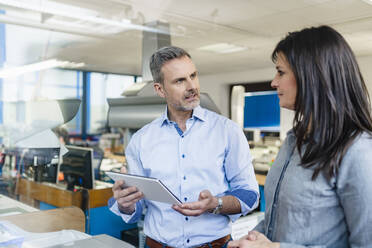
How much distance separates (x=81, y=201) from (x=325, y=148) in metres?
2.26

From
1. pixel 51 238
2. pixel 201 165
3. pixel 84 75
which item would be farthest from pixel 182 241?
pixel 84 75

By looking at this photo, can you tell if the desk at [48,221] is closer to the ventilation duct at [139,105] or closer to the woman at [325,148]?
the woman at [325,148]

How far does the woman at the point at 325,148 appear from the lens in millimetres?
919

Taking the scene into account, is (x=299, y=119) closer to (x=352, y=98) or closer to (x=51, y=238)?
(x=352, y=98)

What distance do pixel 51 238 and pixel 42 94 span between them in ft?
5.37

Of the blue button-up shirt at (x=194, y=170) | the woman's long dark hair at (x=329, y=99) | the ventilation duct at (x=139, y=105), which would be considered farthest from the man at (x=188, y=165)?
the ventilation duct at (x=139, y=105)

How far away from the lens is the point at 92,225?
3004 mm

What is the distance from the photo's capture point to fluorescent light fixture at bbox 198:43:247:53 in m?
5.98

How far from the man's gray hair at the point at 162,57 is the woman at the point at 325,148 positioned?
2.57 ft

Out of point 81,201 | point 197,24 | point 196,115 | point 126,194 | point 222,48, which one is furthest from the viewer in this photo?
point 222,48

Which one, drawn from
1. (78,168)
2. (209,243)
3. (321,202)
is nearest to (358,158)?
(321,202)

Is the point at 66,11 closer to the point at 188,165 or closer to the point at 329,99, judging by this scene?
the point at 188,165

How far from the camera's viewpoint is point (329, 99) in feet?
3.14

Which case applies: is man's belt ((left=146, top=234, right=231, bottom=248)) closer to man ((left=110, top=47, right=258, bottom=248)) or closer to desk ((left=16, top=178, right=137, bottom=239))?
man ((left=110, top=47, right=258, bottom=248))
